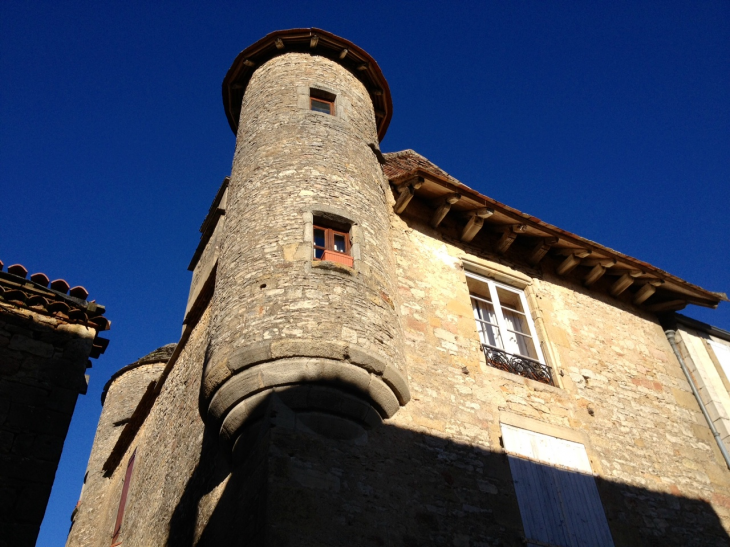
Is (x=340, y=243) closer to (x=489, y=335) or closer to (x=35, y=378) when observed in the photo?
(x=489, y=335)

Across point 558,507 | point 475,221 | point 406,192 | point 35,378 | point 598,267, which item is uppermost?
point 406,192

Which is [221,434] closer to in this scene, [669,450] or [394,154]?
[669,450]

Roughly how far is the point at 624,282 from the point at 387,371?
549 cm

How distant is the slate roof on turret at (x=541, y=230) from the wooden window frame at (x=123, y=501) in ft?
21.7

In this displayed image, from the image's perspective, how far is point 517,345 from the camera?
880 cm

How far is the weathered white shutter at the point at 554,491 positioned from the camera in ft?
22.3

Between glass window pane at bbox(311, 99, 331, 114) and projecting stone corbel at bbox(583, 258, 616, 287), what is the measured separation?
4.61 metres

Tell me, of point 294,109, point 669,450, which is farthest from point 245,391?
point 669,450

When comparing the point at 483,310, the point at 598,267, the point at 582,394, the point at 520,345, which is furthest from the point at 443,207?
the point at 582,394

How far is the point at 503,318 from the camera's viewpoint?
29.5 ft

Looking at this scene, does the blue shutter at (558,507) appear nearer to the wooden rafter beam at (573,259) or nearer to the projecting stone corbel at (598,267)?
the wooden rafter beam at (573,259)

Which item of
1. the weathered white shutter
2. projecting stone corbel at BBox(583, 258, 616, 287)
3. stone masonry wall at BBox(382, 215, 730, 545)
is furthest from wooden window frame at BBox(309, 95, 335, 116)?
the weathered white shutter

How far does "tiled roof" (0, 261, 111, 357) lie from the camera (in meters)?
6.10

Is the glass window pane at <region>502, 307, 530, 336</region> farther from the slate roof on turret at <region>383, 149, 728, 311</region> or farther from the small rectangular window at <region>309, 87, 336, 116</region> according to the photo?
the small rectangular window at <region>309, 87, 336, 116</region>
